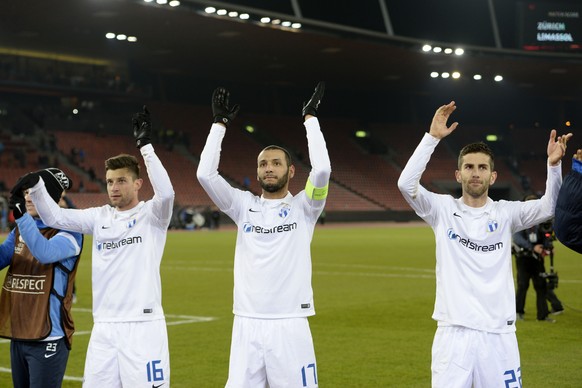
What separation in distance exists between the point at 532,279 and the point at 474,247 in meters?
8.85

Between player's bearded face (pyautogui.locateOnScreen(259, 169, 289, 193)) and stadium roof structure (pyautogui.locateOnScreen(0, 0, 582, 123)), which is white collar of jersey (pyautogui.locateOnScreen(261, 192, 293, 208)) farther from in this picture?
stadium roof structure (pyautogui.locateOnScreen(0, 0, 582, 123))

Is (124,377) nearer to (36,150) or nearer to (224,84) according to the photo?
(36,150)

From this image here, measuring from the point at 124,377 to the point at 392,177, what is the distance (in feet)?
204

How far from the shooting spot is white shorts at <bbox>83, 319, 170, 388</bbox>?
6.43 meters

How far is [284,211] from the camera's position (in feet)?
22.5

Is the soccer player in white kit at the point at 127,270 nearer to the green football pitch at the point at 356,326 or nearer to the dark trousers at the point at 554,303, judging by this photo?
the green football pitch at the point at 356,326

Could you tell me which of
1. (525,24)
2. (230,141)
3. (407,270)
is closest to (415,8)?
(525,24)

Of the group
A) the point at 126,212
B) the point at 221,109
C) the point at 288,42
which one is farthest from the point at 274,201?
the point at 288,42

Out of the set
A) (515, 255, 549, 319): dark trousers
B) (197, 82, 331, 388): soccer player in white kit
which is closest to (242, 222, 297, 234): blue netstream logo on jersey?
(197, 82, 331, 388): soccer player in white kit

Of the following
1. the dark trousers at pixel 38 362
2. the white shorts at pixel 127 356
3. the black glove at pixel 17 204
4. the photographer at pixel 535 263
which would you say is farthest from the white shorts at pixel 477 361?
the photographer at pixel 535 263

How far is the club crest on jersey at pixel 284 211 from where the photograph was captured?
270 inches

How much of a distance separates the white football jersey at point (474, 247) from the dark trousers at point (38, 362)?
2724mm

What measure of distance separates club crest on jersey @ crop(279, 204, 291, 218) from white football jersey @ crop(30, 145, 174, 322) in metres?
0.81

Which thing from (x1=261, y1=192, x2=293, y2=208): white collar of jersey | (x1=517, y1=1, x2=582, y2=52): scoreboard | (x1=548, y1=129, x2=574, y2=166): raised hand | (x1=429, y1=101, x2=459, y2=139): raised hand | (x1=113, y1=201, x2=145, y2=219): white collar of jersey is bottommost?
(x1=113, y1=201, x2=145, y2=219): white collar of jersey
